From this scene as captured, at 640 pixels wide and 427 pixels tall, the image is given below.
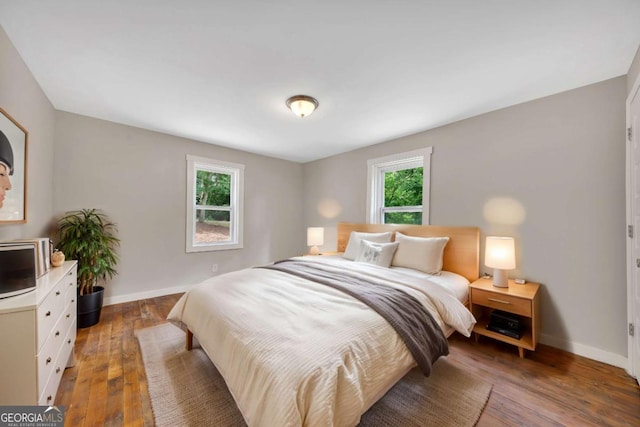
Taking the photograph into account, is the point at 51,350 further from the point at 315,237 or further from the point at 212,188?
the point at 315,237

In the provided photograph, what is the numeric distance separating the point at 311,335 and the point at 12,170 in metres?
2.39

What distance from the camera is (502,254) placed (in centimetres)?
227

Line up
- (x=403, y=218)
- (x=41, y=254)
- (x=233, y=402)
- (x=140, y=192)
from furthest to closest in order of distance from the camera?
(x=403, y=218), (x=140, y=192), (x=41, y=254), (x=233, y=402)

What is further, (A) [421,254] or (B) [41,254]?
(A) [421,254]

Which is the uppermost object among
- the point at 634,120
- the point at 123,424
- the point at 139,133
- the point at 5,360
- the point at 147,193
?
the point at 139,133

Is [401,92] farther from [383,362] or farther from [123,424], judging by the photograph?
[123,424]

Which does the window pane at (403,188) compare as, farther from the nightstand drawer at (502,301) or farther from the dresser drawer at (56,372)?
the dresser drawer at (56,372)

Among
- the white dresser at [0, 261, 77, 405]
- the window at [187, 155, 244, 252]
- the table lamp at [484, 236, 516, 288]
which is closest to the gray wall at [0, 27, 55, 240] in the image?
the white dresser at [0, 261, 77, 405]

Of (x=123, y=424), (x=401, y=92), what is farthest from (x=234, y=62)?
(x=123, y=424)

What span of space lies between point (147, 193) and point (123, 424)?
2792 millimetres

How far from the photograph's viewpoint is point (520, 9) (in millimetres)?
1373

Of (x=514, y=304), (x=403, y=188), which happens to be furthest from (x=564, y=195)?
(x=403, y=188)

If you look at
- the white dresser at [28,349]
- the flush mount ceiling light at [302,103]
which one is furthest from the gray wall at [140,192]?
the flush mount ceiling light at [302,103]

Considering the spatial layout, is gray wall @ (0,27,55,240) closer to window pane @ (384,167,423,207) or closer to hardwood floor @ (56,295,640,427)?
hardwood floor @ (56,295,640,427)
